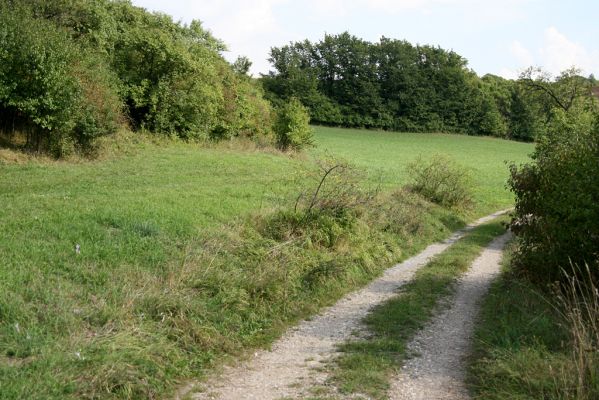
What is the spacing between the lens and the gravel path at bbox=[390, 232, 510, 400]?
7820 mm

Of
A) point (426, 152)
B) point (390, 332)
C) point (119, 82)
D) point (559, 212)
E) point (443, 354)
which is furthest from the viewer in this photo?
point (426, 152)

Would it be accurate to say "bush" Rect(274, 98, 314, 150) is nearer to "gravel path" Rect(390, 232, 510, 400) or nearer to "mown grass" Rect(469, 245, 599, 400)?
"gravel path" Rect(390, 232, 510, 400)

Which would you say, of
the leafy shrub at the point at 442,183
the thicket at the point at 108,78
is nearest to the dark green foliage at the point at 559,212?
the leafy shrub at the point at 442,183

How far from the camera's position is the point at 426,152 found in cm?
6481

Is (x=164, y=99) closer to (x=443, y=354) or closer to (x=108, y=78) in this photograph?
(x=108, y=78)

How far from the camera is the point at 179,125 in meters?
35.2

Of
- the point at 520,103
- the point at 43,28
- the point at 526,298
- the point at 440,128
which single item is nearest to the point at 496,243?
the point at 526,298

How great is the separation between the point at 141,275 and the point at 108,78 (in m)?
21.1

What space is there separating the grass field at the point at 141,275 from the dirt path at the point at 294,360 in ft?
1.46

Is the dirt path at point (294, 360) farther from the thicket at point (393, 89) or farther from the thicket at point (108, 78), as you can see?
the thicket at point (393, 89)

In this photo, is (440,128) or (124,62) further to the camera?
(440,128)

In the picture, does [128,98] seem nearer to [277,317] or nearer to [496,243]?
[496,243]

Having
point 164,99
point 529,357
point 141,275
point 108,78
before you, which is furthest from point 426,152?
point 529,357

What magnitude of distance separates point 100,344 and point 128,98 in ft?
92.7
